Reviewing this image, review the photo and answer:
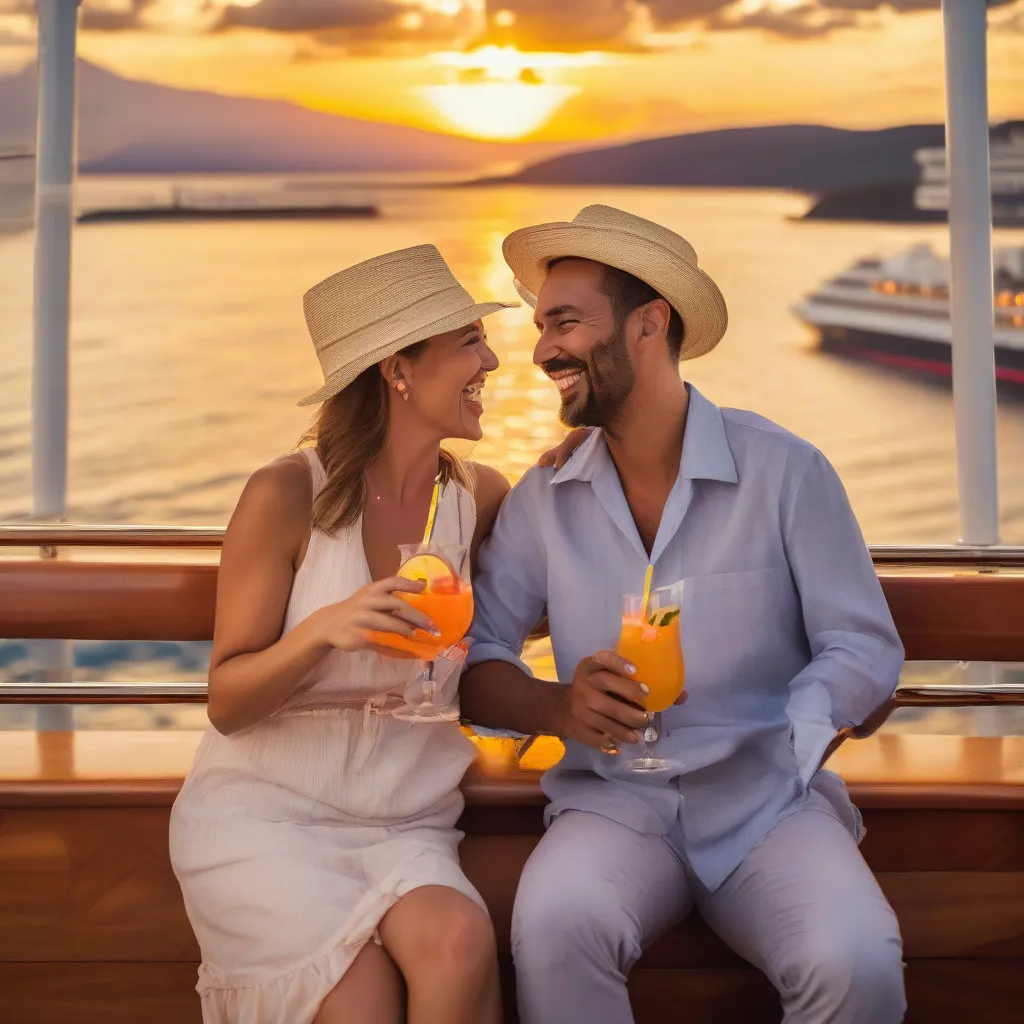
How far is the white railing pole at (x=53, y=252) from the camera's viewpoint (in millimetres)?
3477

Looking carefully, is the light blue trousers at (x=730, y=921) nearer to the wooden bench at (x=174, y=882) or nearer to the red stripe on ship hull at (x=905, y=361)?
the wooden bench at (x=174, y=882)

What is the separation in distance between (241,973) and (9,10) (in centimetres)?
296

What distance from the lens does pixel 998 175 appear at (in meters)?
4.16

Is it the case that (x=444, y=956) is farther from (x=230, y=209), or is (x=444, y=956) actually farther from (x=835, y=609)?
(x=230, y=209)

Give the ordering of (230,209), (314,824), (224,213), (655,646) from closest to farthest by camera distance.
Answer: (655,646), (314,824), (230,209), (224,213)

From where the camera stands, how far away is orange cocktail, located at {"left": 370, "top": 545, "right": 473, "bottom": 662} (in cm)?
201

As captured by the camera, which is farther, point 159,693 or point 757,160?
point 757,160

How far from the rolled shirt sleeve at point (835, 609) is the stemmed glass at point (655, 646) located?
0.22 meters

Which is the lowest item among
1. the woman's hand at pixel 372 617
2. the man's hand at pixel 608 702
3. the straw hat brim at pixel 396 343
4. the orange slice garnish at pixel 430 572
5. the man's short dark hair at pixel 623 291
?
the man's hand at pixel 608 702

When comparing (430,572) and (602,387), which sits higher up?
(602,387)

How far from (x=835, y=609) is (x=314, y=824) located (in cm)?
96

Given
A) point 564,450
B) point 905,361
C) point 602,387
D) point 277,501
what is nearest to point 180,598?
point 277,501

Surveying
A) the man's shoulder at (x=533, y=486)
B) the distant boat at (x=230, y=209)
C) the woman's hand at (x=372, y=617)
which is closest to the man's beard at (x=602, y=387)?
the man's shoulder at (x=533, y=486)

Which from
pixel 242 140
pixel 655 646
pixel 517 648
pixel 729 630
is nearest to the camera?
pixel 655 646
